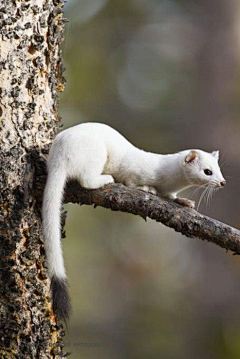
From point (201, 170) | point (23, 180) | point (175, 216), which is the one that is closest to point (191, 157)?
point (201, 170)

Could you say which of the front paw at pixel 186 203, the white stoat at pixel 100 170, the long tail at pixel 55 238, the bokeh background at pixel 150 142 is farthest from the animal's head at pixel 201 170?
the bokeh background at pixel 150 142

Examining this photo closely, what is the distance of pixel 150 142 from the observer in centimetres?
559

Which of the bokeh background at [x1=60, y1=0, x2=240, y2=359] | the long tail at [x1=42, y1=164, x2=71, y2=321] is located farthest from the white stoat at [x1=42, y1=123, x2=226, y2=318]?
the bokeh background at [x1=60, y1=0, x2=240, y2=359]

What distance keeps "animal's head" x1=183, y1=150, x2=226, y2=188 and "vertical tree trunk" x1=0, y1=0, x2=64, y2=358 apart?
14.0 inches

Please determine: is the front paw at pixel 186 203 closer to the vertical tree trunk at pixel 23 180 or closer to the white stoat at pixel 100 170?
the white stoat at pixel 100 170

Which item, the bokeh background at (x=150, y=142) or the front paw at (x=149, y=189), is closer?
the front paw at (x=149, y=189)

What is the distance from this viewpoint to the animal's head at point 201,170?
186 cm

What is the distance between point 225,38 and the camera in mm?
4266

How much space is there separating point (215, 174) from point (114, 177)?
244 mm

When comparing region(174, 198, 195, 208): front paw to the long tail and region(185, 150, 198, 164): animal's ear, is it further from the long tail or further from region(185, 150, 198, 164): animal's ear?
the long tail

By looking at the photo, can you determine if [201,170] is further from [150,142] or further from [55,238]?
[150,142]

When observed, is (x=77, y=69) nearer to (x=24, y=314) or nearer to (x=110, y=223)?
(x=110, y=223)

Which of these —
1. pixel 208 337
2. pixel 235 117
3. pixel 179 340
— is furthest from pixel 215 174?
pixel 179 340

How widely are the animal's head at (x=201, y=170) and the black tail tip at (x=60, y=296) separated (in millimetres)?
438
